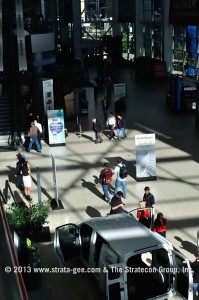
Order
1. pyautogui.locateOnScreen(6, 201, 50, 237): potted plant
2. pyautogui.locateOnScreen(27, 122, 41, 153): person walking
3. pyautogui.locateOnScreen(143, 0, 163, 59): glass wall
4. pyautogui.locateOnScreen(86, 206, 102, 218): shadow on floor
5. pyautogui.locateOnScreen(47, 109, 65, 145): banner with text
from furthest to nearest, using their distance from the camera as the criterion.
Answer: pyautogui.locateOnScreen(143, 0, 163, 59): glass wall
pyautogui.locateOnScreen(47, 109, 65, 145): banner with text
pyautogui.locateOnScreen(27, 122, 41, 153): person walking
pyautogui.locateOnScreen(86, 206, 102, 218): shadow on floor
pyautogui.locateOnScreen(6, 201, 50, 237): potted plant

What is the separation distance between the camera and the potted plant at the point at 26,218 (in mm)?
10109

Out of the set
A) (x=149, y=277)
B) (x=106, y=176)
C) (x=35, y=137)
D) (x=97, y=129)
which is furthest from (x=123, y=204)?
(x=97, y=129)

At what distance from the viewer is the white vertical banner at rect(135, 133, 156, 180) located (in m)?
15.4

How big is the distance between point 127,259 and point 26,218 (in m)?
3.27

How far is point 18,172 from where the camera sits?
15.0 metres

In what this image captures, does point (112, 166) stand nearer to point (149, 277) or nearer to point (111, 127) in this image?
point (111, 127)

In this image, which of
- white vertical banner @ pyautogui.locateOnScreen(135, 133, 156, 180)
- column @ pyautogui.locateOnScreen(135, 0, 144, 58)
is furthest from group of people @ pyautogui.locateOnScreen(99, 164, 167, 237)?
column @ pyautogui.locateOnScreen(135, 0, 144, 58)

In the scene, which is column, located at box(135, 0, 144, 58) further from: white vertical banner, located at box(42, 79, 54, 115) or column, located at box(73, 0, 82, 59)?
white vertical banner, located at box(42, 79, 54, 115)

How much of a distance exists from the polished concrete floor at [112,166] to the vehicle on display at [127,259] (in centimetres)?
67

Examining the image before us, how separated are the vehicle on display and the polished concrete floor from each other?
0.67m

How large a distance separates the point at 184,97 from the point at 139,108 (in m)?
3.30

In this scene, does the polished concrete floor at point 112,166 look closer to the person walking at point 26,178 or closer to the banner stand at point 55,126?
the person walking at point 26,178

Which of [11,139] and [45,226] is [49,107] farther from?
[45,226]

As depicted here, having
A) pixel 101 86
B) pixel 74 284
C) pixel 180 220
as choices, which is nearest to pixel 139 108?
pixel 101 86
